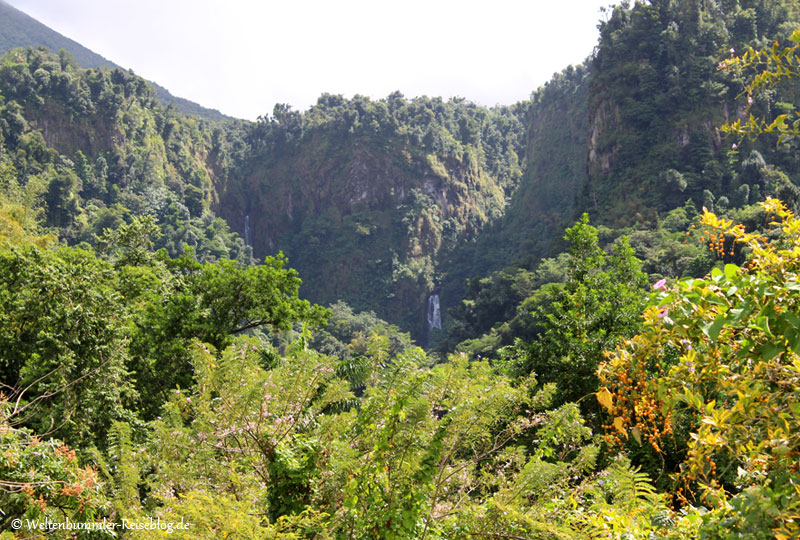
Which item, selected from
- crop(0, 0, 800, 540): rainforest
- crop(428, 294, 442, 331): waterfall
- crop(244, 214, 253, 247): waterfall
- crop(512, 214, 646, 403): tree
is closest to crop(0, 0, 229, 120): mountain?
crop(244, 214, 253, 247): waterfall

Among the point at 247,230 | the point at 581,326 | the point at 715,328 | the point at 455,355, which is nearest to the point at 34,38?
the point at 247,230

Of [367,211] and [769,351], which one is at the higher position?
[367,211]

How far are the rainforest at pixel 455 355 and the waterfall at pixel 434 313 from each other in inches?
514

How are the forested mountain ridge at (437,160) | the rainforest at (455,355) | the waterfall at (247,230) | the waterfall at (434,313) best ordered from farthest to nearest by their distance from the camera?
the waterfall at (247,230)
the waterfall at (434,313)
the forested mountain ridge at (437,160)
the rainforest at (455,355)

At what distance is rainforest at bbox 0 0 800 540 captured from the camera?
7.38 ft

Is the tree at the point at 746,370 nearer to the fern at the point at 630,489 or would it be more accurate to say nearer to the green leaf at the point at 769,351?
the green leaf at the point at 769,351

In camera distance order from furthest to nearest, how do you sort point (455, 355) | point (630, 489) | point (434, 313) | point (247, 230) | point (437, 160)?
point (247, 230)
point (437, 160)
point (434, 313)
point (455, 355)
point (630, 489)

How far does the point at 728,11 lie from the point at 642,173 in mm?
15675

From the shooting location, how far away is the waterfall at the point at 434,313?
7450 centimetres

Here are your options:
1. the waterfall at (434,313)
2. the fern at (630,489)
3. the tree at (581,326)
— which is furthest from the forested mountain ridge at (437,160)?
the fern at (630,489)

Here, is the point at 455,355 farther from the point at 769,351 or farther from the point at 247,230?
the point at 247,230

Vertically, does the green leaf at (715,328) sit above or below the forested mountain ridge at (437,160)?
below

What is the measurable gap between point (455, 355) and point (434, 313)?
71.0 metres

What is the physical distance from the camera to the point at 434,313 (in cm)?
7519
